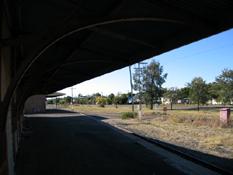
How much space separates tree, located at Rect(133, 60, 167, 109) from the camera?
8494 centimetres

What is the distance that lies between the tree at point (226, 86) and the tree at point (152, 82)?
2195 centimetres

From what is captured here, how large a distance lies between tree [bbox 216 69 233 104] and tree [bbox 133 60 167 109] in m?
21.9

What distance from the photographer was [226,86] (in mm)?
63281

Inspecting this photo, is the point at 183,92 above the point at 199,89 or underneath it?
above

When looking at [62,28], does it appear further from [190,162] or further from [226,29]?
[190,162]

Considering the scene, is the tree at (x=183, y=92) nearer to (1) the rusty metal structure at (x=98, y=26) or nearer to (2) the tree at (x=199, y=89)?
(2) the tree at (x=199, y=89)

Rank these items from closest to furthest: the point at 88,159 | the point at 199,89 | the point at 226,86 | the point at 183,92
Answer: the point at 88,159, the point at 226,86, the point at 199,89, the point at 183,92

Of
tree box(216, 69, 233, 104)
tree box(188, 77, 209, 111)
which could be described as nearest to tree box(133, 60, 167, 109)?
tree box(188, 77, 209, 111)

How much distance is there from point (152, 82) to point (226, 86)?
24364mm

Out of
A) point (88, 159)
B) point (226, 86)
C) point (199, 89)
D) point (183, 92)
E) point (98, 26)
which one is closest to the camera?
point (98, 26)

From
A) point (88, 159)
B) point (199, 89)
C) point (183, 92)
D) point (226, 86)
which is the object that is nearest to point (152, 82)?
point (199, 89)

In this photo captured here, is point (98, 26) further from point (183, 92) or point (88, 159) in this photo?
point (183, 92)

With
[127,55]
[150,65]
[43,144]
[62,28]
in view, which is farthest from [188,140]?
[150,65]

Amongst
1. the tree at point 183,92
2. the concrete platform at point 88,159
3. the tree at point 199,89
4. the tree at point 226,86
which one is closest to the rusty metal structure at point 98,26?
the concrete platform at point 88,159
